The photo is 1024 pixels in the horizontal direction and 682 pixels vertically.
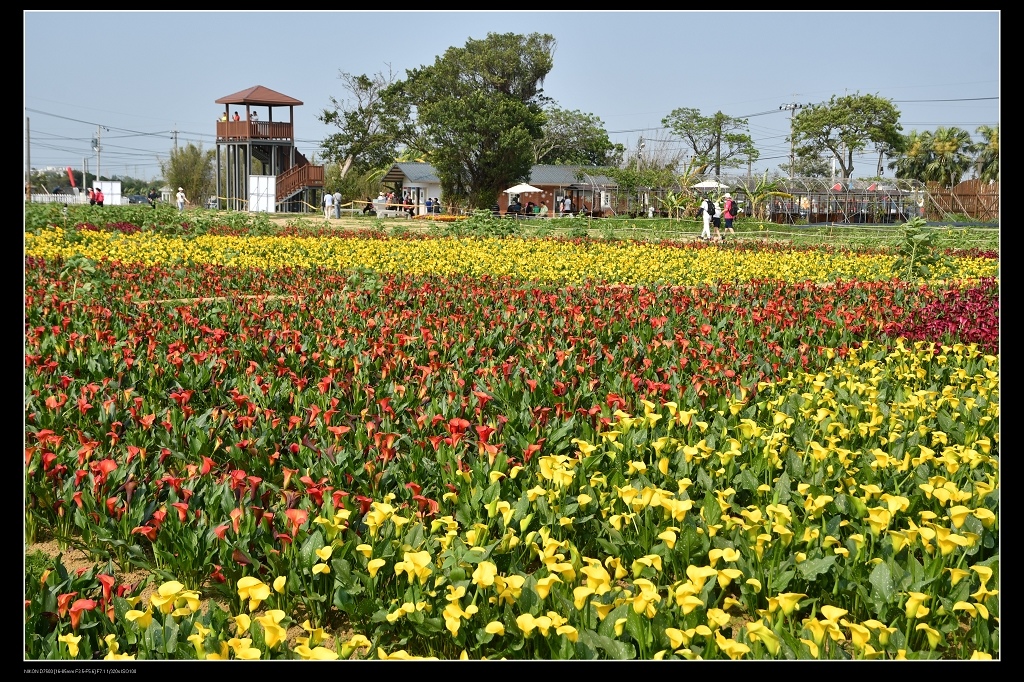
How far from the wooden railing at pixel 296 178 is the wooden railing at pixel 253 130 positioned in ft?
5.38

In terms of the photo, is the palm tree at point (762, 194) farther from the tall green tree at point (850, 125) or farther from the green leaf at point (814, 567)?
the green leaf at point (814, 567)

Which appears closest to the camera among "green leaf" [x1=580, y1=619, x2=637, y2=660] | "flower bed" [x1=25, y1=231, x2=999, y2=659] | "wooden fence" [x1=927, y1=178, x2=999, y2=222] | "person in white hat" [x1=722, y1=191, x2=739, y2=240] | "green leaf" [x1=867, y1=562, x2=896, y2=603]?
"green leaf" [x1=580, y1=619, x2=637, y2=660]

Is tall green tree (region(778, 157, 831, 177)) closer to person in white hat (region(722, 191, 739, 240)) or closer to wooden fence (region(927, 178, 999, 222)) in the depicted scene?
wooden fence (region(927, 178, 999, 222))

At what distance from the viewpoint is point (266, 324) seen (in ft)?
23.4

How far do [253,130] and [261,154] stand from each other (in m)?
3.10

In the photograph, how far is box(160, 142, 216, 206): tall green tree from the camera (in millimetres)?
54812

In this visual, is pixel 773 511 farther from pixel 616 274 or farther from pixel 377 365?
pixel 616 274

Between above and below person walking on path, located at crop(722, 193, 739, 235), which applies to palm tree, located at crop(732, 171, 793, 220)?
above

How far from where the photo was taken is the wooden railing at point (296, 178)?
3881cm

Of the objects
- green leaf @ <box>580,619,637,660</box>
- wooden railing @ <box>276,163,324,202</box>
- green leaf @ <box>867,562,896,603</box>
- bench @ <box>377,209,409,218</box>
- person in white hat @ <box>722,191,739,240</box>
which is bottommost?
green leaf @ <box>580,619,637,660</box>

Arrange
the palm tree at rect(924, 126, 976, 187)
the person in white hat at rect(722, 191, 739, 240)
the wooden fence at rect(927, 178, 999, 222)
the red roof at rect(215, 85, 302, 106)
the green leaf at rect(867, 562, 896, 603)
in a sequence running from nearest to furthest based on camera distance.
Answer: the green leaf at rect(867, 562, 896, 603) → the person in white hat at rect(722, 191, 739, 240) → the red roof at rect(215, 85, 302, 106) → the wooden fence at rect(927, 178, 999, 222) → the palm tree at rect(924, 126, 976, 187)

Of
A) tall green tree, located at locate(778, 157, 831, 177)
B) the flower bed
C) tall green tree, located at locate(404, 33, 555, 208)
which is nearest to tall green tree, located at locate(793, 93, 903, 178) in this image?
tall green tree, located at locate(778, 157, 831, 177)
